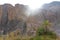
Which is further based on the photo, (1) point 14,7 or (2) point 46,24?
(1) point 14,7

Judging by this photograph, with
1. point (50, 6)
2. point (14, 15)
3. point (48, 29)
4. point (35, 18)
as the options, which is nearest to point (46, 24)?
point (48, 29)

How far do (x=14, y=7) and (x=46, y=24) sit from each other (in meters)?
11.6

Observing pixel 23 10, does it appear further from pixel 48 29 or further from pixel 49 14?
pixel 48 29

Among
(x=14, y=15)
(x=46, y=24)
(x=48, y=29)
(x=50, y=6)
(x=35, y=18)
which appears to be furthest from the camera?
(x=50, y=6)

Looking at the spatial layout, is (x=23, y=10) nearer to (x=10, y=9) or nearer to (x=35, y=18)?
(x=10, y=9)

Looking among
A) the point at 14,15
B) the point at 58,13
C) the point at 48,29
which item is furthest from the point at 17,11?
the point at 48,29

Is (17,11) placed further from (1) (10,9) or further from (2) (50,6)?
(2) (50,6)

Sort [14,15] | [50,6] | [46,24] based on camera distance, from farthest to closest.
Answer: [50,6]
[14,15]
[46,24]

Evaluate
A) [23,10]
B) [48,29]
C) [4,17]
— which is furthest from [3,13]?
[48,29]

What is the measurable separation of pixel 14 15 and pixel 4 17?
112 centimetres

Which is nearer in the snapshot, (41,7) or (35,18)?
(35,18)

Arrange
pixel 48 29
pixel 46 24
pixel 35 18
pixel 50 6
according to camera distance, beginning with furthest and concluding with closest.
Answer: pixel 50 6 → pixel 35 18 → pixel 48 29 → pixel 46 24

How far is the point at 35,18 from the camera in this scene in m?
16.2

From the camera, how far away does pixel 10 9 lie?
2019 cm
